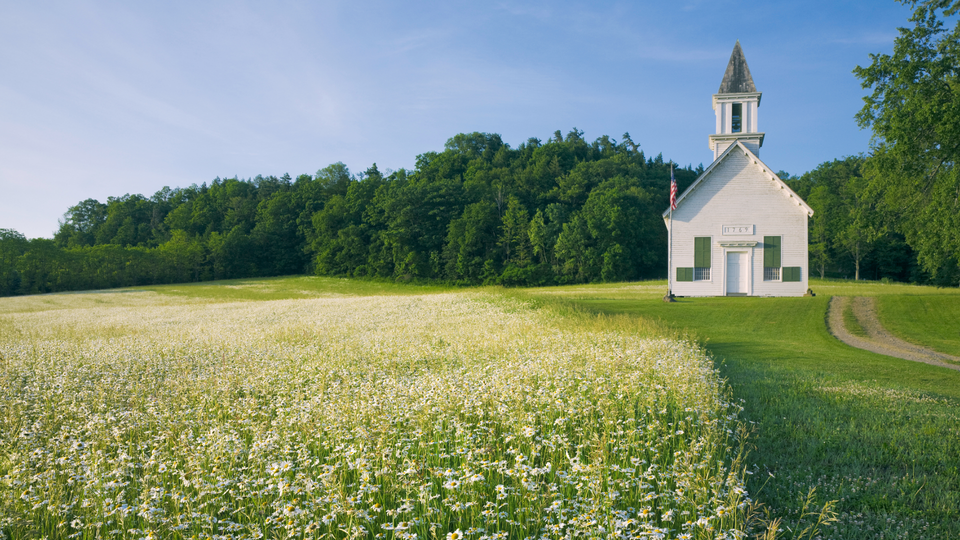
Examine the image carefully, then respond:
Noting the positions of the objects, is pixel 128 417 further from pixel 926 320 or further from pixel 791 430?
pixel 926 320

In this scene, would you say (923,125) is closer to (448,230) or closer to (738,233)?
(738,233)

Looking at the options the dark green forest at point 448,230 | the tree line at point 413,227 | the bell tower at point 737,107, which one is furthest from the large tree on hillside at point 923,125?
the tree line at point 413,227

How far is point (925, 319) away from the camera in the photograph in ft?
68.7

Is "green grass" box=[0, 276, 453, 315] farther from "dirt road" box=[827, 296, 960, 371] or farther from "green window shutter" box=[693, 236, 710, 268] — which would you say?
"dirt road" box=[827, 296, 960, 371]

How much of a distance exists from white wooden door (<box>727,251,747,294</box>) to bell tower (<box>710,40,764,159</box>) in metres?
8.85

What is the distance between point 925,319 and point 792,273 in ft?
31.1

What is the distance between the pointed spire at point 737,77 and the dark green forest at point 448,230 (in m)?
26.2

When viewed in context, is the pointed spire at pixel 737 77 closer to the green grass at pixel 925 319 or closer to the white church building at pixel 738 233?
the white church building at pixel 738 233

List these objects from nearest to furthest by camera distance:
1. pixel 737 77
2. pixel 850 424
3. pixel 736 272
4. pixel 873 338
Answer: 1. pixel 850 424
2. pixel 873 338
3. pixel 736 272
4. pixel 737 77

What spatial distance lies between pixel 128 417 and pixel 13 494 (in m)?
2.36

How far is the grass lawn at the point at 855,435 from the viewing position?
4.93 m

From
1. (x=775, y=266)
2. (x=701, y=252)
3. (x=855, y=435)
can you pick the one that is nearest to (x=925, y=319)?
(x=775, y=266)

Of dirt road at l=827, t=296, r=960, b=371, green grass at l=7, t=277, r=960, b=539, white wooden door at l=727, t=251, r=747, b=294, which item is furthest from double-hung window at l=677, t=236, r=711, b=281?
green grass at l=7, t=277, r=960, b=539

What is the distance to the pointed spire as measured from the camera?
114 ft
